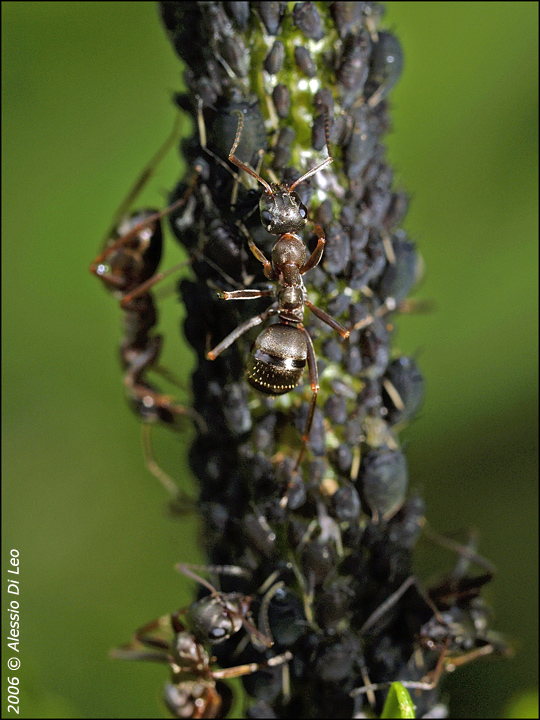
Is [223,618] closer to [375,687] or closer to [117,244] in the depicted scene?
[375,687]

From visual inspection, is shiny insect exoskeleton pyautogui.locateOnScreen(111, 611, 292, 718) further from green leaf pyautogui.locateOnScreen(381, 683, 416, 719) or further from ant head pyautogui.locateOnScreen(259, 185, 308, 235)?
ant head pyautogui.locateOnScreen(259, 185, 308, 235)

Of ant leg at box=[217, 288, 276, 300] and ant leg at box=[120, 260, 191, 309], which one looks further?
ant leg at box=[120, 260, 191, 309]

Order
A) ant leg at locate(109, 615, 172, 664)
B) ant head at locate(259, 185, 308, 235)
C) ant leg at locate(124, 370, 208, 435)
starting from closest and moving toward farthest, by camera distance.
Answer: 1. ant head at locate(259, 185, 308, 235)
2. ant leg at locate(109, 615, 172, 664)
3. ant leg at locate(124, 370, 208, 435)

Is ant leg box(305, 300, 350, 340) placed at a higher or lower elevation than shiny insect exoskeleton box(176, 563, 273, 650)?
higher

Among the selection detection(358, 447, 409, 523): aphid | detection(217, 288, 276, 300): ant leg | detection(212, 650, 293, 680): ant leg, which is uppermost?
detection(217, 288, 276, 300): ant leg

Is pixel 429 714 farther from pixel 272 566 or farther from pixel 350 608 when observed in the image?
pixel 272 566

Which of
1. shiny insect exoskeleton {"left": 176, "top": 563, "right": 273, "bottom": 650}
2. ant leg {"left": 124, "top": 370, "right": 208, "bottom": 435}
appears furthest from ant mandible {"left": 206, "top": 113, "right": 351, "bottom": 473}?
ant leg {"left": 124, "top": 370, "right": 208, "bottom": 435}

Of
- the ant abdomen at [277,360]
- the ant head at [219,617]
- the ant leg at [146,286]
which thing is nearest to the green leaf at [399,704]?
the ant head at [219,617]
